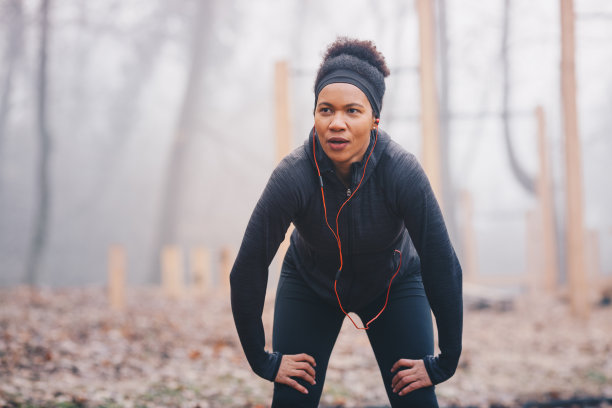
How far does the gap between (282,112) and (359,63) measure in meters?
4.77

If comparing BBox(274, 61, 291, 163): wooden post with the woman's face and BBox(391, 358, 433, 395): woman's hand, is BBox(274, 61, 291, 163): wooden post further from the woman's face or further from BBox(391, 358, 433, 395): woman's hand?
BBox(391, 358, 433, 395): woman's hand

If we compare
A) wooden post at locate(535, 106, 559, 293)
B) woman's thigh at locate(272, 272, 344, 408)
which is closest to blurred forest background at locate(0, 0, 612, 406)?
wooden post at locate(535, 106, 559, 293)

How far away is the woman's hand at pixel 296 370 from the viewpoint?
97.2 inches

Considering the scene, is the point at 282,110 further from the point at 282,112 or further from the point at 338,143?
the point at 338,143

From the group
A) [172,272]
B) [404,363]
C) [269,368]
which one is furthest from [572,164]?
[172,272]

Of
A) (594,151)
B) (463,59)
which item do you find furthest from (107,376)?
(594,151)

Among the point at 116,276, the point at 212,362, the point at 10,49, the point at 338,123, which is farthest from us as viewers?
the point at 10,49

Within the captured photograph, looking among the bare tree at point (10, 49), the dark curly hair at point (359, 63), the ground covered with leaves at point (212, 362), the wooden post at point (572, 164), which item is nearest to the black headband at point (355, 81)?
the dark curly hair at point (359, 63)

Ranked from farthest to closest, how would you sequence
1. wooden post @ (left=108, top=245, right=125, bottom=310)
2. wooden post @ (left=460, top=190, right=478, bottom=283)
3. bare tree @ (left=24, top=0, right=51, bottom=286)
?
bare tree @ (left=24, top=0, right=51, bottom=286)
wooden post @ (left=460, top=190, right=478, bottom=283)
wooden post @ (left=108, top=245, right=125, bottom=310)

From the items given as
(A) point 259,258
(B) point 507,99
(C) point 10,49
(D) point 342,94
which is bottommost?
(A) point 259,258

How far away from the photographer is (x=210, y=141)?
74.6 ft

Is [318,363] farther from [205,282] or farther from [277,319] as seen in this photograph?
[205,282]

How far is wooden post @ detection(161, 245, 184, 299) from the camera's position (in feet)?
38.3

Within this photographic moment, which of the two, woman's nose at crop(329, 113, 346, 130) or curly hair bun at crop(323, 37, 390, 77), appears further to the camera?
curly hair bun at crop(323, 37, 390, 77)
